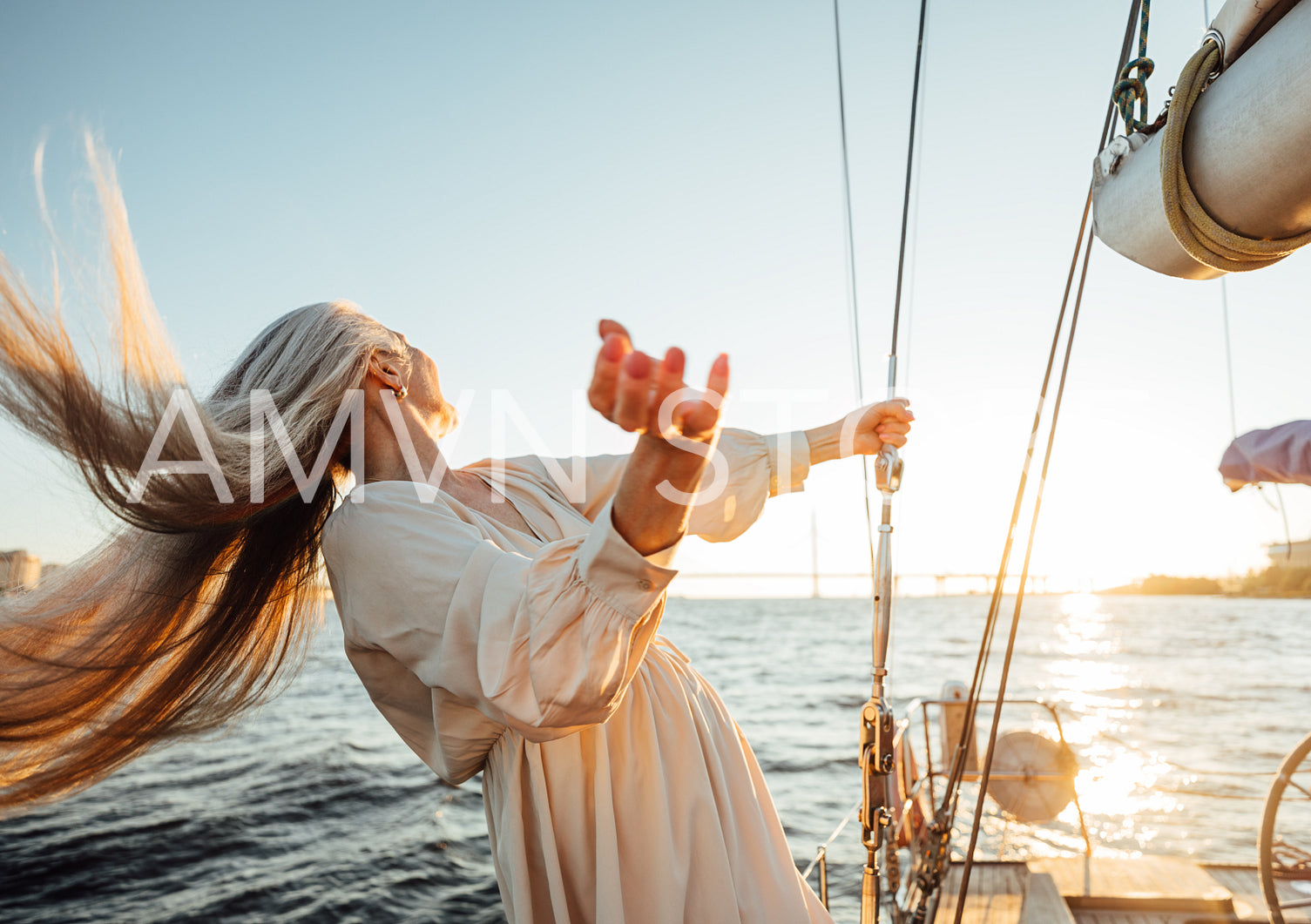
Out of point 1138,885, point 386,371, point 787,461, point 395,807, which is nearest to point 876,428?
point 787,461

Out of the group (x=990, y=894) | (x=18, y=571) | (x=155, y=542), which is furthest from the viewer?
(x=990, y=894)

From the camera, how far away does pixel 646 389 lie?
61cm

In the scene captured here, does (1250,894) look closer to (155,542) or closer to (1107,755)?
(155,542)

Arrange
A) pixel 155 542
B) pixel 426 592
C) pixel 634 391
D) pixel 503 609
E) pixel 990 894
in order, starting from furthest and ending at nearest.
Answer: pixel 990 894
pixel 155 542
pixel 426 592
pixel 503 609
pixel 634 391

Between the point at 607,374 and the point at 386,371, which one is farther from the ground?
the point at 386,371

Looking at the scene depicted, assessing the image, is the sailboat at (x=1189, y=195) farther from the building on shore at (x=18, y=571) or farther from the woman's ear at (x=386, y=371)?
the building on shore at (x=18, y=571)

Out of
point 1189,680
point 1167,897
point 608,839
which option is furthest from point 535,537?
point 1189,680

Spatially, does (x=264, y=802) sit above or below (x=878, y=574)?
below

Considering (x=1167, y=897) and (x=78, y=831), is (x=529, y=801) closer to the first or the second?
(x=1167, y=897)

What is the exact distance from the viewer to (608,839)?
1.11m

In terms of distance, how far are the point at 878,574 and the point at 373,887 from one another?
7.18m

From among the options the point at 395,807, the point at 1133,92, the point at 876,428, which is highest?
the point at 1133,92

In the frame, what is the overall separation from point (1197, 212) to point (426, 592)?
3.99ft

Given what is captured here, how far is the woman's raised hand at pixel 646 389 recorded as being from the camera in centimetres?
60
